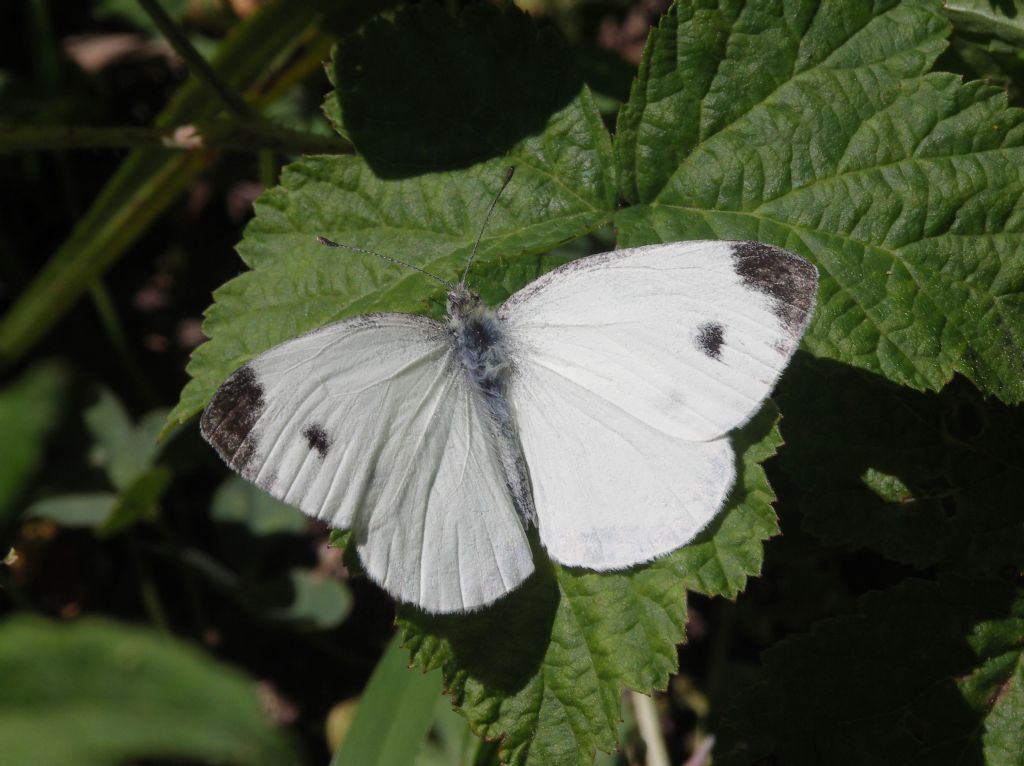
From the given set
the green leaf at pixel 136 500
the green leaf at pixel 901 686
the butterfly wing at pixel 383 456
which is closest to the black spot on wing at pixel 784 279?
the butterfly wing at pixel 383 456

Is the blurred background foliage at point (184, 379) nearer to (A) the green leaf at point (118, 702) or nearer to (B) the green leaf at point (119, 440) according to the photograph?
(B) the green leaf at point (119, 440)

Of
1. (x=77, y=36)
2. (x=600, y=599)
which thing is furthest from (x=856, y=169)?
(x=77, y=36)

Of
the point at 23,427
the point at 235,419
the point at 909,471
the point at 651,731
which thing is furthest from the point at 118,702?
the point at 651,731

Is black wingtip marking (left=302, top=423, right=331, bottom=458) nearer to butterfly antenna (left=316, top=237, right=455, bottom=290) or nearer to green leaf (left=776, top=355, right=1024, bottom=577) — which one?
butterfly antenna (left=316, top=237, right=455, bottom=290)

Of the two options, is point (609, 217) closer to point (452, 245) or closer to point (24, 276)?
point (452, 245)

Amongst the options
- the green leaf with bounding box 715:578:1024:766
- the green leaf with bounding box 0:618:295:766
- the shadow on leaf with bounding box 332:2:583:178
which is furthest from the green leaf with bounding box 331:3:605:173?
the green leaf with bounding box 0:618:295:766

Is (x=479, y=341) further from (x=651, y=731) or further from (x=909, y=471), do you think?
(x=651, y=731)
